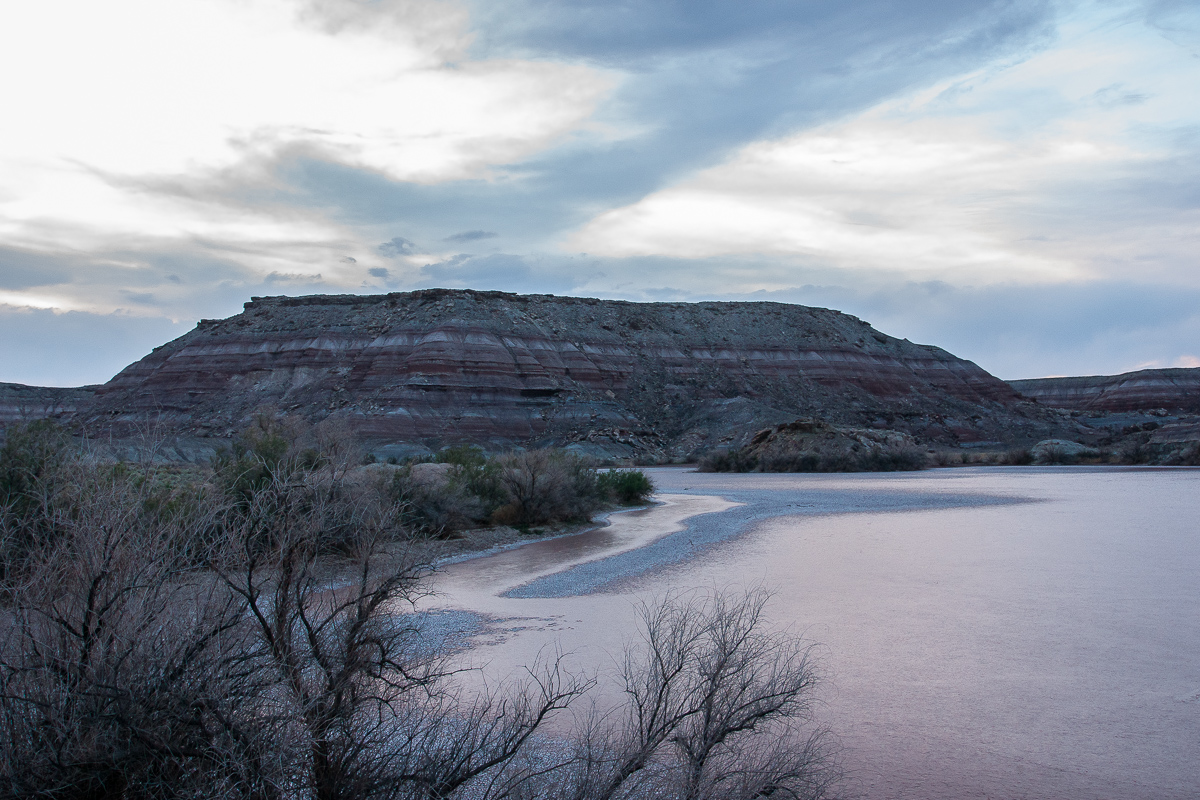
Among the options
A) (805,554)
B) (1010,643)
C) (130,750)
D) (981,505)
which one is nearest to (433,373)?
(981,505)

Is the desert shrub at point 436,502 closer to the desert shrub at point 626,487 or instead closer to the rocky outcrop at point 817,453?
the desert shrub at point 626,487

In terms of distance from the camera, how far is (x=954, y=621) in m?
10.5

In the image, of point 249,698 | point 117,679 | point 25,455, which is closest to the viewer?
point 117,679

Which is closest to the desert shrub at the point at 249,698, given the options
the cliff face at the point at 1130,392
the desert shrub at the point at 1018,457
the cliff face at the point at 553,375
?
the cliff face at the point at 553,375

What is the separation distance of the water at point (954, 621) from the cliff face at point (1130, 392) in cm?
7128

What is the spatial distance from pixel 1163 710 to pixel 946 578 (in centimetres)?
628

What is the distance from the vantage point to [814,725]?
275 inches

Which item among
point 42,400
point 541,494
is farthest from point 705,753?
point 42,400

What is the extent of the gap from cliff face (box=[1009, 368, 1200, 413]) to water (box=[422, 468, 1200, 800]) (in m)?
71.3

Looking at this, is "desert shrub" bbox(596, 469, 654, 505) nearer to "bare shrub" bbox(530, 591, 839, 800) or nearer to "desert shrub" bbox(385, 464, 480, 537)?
"desert shrub" bbox(385, 464, 480, 537)

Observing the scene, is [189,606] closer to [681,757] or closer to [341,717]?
[341,717]

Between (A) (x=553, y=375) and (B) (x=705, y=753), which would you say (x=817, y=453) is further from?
(B) (x=705, y=753)

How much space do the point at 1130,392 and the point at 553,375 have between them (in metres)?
61.2

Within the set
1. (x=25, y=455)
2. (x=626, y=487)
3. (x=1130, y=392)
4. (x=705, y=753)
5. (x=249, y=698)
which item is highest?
(x=1130, y=392)
